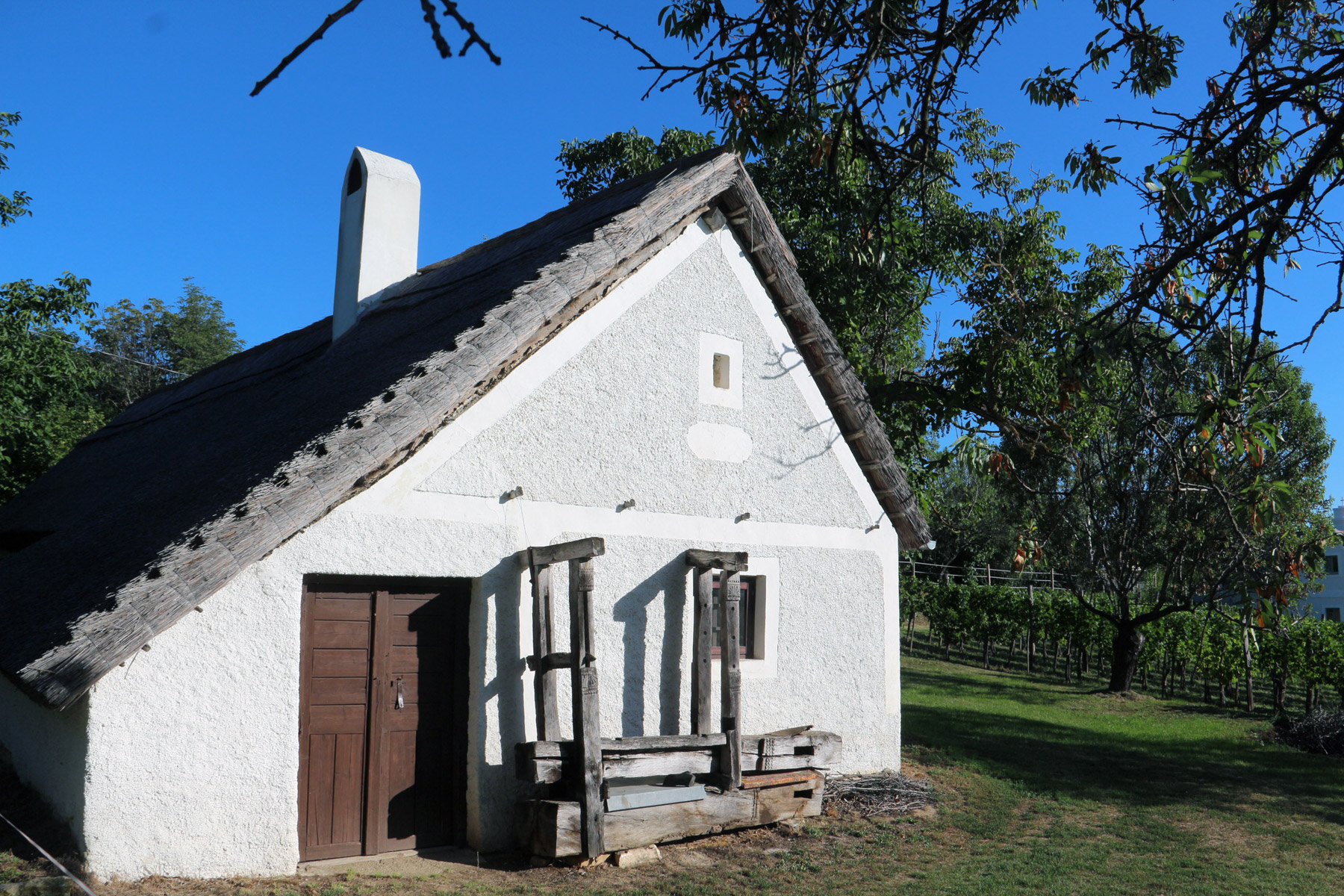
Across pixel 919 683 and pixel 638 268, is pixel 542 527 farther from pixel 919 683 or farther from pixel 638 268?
pixel 919 683

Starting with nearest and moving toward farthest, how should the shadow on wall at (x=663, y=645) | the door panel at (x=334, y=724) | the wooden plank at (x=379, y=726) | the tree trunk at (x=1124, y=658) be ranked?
the door panel at (x=334, y=724)
the wooden plank at (x=379, y=726)
the shadow on wall at (x=663, y=645)
the tree trunk at (x=1124, y=658)

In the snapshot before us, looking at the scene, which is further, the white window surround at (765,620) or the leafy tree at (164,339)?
the leafy tree at (164,339)

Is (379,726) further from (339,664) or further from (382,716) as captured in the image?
(339,664)

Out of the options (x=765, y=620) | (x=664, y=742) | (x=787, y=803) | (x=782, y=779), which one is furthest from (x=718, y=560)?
(x=787, y=803)

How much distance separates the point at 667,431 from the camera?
8242 mm

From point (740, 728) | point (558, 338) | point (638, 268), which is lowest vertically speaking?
point (740, 728)

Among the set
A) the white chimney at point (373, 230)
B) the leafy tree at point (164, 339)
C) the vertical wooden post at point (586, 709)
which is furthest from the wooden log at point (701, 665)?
the leafy tree at point (164, 339)

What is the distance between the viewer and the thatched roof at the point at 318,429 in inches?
213

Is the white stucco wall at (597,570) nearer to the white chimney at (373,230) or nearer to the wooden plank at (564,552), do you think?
the wooden plank at (564,552)

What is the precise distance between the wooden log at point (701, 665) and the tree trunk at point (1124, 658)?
633 inches

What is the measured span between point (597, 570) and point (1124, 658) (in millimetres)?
17375

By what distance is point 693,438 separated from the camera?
333 inches

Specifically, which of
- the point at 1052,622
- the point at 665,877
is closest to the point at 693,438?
the point at 665,877

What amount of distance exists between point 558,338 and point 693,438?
1.61m
